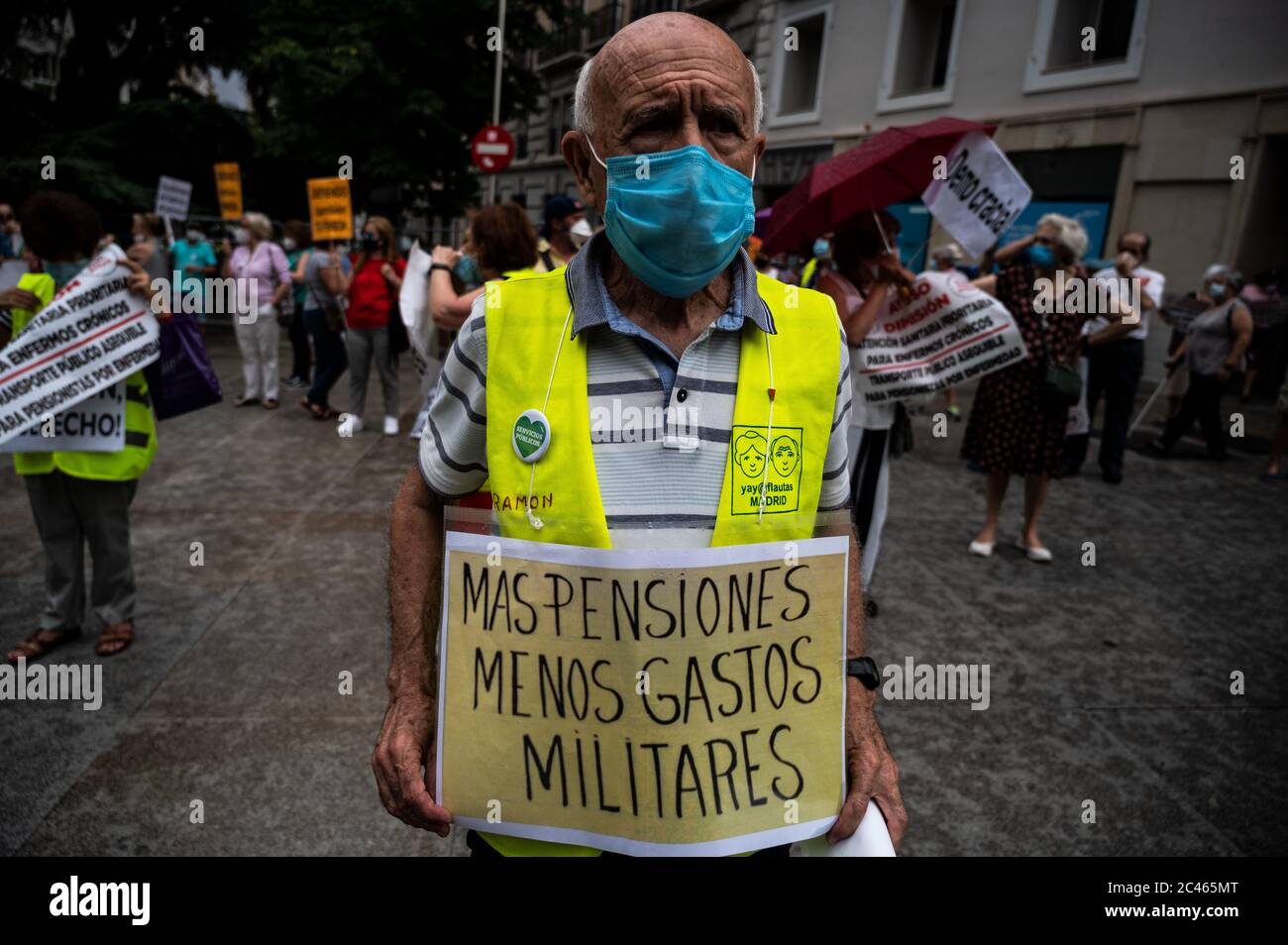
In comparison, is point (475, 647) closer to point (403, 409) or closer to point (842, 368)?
point (842, 368)

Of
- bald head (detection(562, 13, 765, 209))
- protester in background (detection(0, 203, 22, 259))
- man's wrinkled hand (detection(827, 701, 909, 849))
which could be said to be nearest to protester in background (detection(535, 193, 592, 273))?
bald head (detection(562, 13, 765, 209))

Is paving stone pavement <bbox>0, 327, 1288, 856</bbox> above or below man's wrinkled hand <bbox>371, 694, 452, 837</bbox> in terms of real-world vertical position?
below

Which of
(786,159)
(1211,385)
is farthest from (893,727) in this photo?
(786,159)

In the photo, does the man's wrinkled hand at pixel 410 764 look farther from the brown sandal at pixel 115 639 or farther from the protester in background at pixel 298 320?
the protester in background at pixel 298 320

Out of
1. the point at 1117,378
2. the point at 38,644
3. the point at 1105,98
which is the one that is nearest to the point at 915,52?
the point at 1105,98

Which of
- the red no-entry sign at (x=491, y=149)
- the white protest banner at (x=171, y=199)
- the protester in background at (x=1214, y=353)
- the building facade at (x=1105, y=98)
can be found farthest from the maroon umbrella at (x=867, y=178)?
the white protest banner at (x=171, y=199)

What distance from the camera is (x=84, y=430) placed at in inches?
140

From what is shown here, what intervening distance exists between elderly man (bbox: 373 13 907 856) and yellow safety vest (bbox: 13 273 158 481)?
2896 millimetres

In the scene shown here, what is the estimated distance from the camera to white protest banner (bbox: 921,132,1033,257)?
4066 mm

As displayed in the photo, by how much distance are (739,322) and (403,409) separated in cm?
862

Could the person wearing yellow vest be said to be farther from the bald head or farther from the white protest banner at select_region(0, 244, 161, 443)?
the bald head

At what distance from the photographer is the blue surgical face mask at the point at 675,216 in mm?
1301

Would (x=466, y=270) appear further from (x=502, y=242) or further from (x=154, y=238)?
(x=154, y=238)

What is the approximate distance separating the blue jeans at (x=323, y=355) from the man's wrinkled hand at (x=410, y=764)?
26.2 feet
